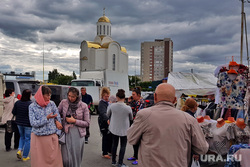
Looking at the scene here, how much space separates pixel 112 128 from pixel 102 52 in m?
60.4

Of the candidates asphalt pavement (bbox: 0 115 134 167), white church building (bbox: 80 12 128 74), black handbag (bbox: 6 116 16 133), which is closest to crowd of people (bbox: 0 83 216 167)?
asphalt pavement (bbox: 0 115 134 167)

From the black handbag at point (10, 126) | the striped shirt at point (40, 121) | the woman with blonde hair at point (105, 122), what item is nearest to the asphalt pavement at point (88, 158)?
the woman with blonde hair at point (105, 122)

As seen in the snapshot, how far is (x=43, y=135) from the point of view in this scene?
4.80 metres

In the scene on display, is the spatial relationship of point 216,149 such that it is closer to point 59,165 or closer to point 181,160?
point 181,160

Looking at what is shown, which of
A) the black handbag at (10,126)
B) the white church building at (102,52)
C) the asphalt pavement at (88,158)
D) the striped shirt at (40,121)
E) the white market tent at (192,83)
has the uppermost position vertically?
the white church building at (102,52)

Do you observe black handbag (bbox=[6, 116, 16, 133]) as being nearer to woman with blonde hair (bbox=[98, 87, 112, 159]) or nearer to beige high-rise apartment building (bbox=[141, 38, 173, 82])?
woman with blonde hair (bbox=[98, 87, 112, 159])

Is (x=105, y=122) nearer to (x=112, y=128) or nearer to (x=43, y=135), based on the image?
(x=112, y=128)

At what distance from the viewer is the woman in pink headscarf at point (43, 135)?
476cm

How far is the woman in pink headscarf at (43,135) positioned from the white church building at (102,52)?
59692 millimetres

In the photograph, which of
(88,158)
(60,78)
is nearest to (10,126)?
(88,158)

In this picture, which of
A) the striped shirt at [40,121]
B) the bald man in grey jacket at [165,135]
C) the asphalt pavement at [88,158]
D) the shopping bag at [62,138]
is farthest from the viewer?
the asphalt pavement at [88,158]

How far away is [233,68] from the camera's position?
6.93 metres

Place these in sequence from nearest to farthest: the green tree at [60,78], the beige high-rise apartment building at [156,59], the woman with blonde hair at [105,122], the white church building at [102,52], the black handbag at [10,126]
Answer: the woman with blonde hair at [105,122] → the black handbag at [10,126] → the white church building at [102,52] → the green tree at [60,78] → the beige high-rise apartment building at [156,59]

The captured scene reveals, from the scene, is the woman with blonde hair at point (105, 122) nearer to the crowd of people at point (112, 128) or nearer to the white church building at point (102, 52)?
the crowd of people at point (112, 128)
